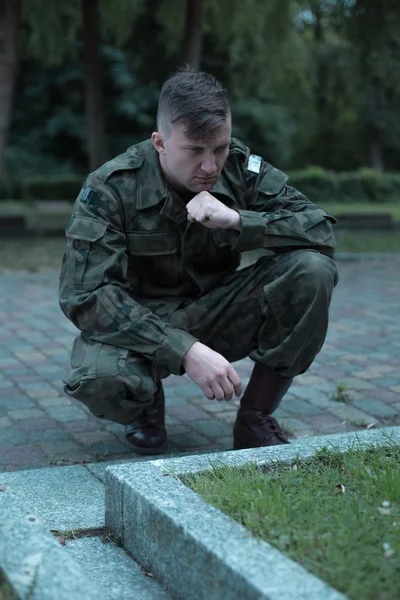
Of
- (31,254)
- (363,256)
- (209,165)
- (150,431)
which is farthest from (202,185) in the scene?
(31,254)

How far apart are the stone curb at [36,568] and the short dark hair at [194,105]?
4.42ft

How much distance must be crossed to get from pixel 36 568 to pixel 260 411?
1526 millimetres

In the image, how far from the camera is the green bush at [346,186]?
78.5 ft

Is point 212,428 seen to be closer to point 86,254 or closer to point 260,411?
point 260,411

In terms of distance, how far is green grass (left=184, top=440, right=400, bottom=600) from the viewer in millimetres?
1786

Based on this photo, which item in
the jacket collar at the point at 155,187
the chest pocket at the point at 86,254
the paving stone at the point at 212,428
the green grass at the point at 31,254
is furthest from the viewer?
the green grass at the point at 31,254

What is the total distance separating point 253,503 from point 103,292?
3.43ft

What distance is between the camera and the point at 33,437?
3.55 meters

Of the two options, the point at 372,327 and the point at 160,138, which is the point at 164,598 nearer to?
the point at 160,138

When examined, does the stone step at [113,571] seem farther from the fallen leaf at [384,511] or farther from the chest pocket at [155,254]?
the chest pocket at [155,254]

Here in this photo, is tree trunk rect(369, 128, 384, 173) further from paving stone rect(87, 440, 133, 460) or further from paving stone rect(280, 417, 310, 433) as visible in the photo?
paving stone rect(87, 440, 133, 460)

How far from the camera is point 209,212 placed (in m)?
2.86

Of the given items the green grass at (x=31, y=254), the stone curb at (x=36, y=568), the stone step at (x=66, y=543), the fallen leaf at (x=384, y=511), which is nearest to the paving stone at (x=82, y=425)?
the stone step at (x=66, y=543)

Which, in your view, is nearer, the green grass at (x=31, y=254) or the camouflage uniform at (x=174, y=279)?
the camouflage uniform at (x=174, y=279)
